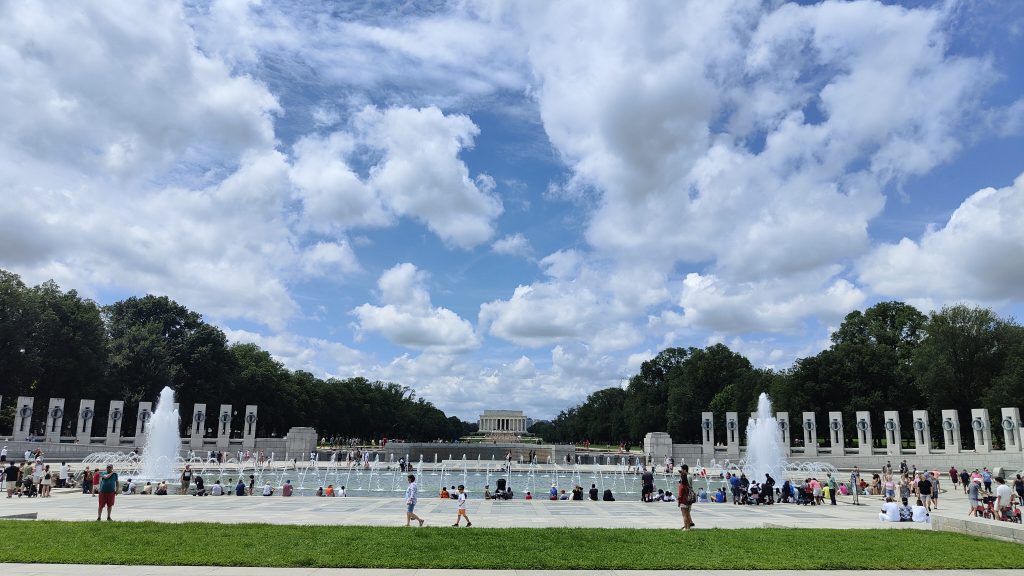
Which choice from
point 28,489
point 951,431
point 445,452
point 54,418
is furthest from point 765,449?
point 54,418

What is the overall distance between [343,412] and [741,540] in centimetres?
9208

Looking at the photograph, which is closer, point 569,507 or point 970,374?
point 569,507

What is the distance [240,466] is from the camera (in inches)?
1921

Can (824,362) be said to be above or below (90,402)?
above

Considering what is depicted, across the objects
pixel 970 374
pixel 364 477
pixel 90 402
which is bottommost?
pixel 364 477

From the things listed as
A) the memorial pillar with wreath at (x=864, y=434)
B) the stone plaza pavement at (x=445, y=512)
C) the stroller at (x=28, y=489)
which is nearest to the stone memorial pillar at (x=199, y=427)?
the stone plaza pavement at (x=445, y=512)

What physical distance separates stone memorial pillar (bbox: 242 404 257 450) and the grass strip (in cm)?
4403

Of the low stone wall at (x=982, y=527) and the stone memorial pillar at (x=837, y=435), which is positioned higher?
the stone memorial pillar at (x=837, y=435)

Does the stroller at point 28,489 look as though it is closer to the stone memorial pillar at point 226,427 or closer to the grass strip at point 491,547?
the grass strip at point 491,547

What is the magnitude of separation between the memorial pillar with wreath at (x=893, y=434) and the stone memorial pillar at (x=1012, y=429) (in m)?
7.68

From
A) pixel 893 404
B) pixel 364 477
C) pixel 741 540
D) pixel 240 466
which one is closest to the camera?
pixel 741 540

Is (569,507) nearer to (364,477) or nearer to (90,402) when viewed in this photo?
(364,477)

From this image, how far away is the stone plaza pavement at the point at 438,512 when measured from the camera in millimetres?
19891

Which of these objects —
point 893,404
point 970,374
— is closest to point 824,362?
point 893,404
